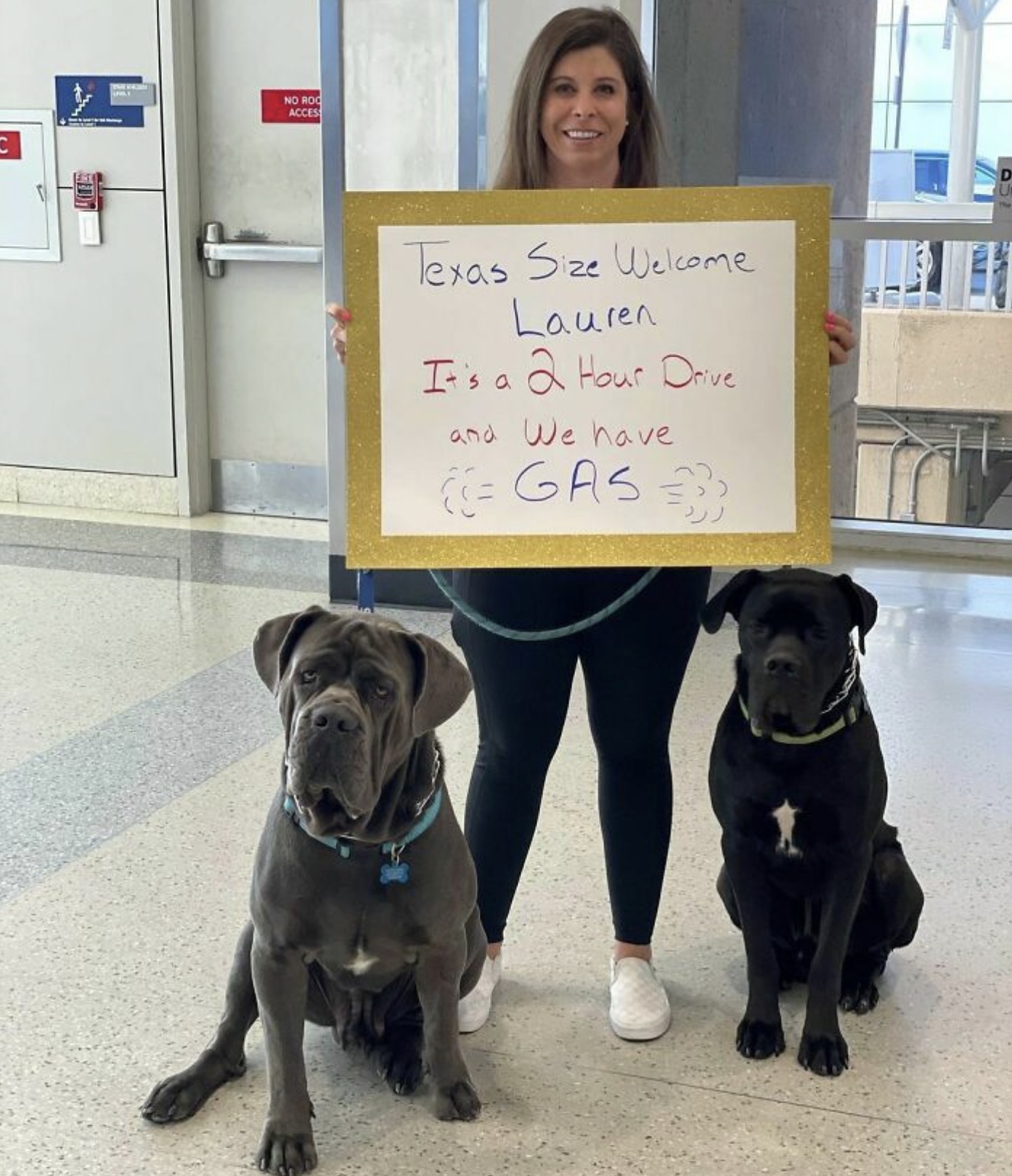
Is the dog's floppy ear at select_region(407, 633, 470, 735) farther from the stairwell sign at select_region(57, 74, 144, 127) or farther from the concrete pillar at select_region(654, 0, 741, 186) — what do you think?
the stairwell sign at select_region(57, 74, 144, 127)

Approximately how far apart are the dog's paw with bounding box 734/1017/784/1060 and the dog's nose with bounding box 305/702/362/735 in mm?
841

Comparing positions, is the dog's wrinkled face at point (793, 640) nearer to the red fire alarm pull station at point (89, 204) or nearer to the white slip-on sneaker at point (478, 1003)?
the white slip-on sneaker at point (478, 1003)

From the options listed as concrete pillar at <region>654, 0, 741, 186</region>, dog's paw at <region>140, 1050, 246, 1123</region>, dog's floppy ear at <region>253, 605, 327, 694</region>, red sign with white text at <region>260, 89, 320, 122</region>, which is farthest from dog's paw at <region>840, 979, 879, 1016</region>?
Answer: red sign with white text at <region>260, 89, 320, 122</region>

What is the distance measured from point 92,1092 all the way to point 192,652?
2195 mm

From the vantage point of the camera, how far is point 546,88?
2174 mm

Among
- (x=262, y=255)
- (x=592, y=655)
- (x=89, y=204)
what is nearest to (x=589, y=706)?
(x=592, y=655)

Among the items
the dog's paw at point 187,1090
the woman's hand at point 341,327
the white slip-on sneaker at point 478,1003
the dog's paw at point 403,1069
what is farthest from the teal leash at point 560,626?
the dog's paw at point 187,1090

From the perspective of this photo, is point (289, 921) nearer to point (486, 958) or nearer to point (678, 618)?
point (486, 958)

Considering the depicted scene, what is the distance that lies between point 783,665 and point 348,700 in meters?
0.63

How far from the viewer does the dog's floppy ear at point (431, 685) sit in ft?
6.25

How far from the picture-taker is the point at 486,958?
7.82 ft

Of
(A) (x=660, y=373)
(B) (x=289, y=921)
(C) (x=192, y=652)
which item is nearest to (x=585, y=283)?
(A) (x=660, y=373)

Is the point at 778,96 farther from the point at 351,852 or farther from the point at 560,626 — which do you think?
the point at 351,852

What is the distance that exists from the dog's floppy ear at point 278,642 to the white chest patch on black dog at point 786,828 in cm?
71
